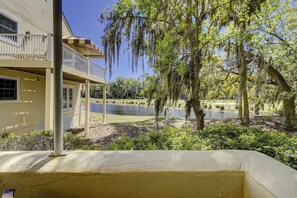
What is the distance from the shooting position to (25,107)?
937 cm

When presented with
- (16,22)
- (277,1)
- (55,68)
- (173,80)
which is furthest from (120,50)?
(55,68)

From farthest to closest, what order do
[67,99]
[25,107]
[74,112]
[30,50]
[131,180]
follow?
[74,112]
[67,99]
[25,107]
[30,50]
[131,180]

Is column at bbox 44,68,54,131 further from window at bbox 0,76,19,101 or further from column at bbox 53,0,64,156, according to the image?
column at bbox 53,0,64,156

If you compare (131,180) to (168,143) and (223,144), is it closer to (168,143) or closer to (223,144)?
(168,143)

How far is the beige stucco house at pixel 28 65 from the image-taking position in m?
7.48

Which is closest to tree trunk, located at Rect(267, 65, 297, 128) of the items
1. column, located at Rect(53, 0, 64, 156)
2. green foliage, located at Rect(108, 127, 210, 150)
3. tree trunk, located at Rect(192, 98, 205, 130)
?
tree trunk, located at Rect(192, 98, 205, 130)

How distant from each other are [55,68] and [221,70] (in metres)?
10.5

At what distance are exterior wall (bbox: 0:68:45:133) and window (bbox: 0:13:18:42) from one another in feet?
5.28

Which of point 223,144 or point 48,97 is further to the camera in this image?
point 48,97

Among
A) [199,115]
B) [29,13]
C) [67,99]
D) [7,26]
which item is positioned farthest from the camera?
[67,99]

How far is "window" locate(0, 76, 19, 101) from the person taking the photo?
26.3ft

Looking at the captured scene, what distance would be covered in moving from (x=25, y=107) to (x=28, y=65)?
281 centimetres

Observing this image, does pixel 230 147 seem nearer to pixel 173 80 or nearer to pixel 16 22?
pixel 173 80

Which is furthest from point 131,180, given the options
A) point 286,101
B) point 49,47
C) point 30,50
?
point 286,101
